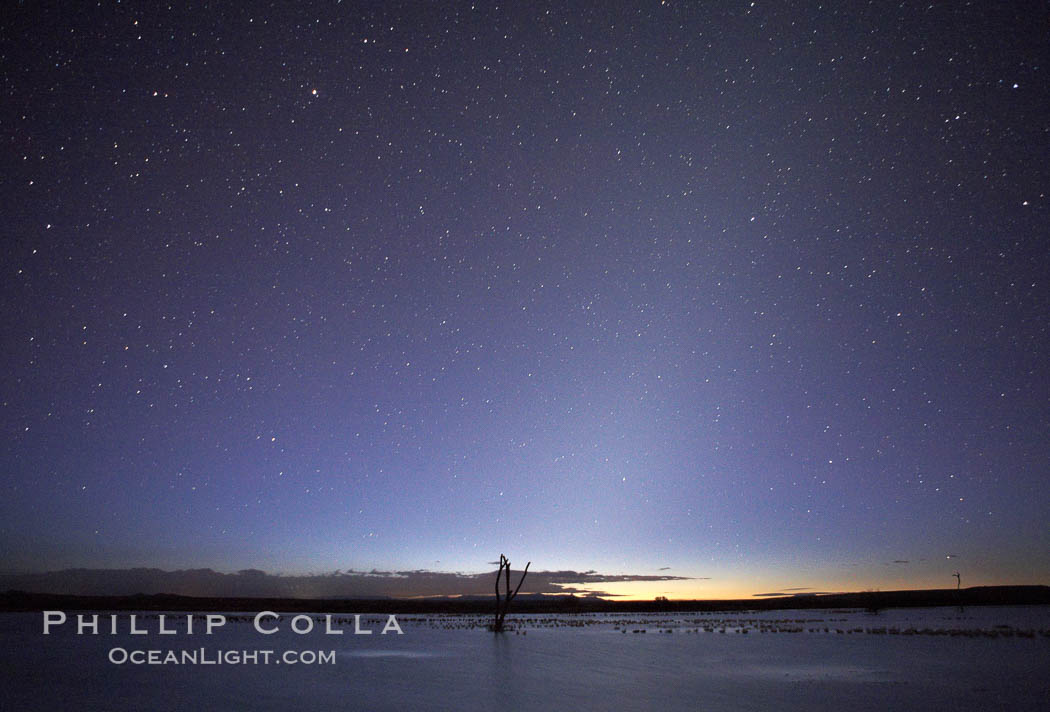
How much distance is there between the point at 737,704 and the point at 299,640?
27217mm

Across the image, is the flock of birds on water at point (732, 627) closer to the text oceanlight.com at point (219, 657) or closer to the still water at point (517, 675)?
the still water at point (517, 675)

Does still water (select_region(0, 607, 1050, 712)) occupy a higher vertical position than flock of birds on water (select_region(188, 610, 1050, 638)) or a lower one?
higher

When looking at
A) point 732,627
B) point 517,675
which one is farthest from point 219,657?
point 732,627

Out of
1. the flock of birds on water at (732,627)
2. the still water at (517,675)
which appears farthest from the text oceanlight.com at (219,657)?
the flock of birds on water at (732,627)

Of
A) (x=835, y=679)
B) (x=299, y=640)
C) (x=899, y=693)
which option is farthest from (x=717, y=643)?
(x=299, y=640)

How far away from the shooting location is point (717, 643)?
36.4 m

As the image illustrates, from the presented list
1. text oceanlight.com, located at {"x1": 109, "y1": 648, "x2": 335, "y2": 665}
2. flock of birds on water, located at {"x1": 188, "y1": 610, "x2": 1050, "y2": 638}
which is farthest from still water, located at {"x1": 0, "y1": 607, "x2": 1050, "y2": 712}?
flock of birds on water, located at {"x1": 188, "y1": 610, "x2": 1050, "y2": 638}

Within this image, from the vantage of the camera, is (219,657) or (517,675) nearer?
(517,675)

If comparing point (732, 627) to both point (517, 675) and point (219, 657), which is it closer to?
point (517, 675)

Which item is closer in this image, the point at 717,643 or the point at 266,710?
the point at 266,710

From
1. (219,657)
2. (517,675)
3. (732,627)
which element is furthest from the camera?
(732,627)

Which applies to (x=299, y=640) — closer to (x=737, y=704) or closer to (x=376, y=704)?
(x=376, y=704)

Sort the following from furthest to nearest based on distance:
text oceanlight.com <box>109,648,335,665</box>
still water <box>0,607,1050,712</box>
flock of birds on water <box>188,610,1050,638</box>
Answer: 1. flock of birds on water <box>188,610,1050,638</box>
2. text oceanlight.com <box>109,648,335,665</box>
3. still water <box>0,607,1050,712</box>

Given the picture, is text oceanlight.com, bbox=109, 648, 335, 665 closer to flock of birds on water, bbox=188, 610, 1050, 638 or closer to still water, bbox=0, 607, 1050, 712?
still water, bbox=0, 607, 1050, 712
